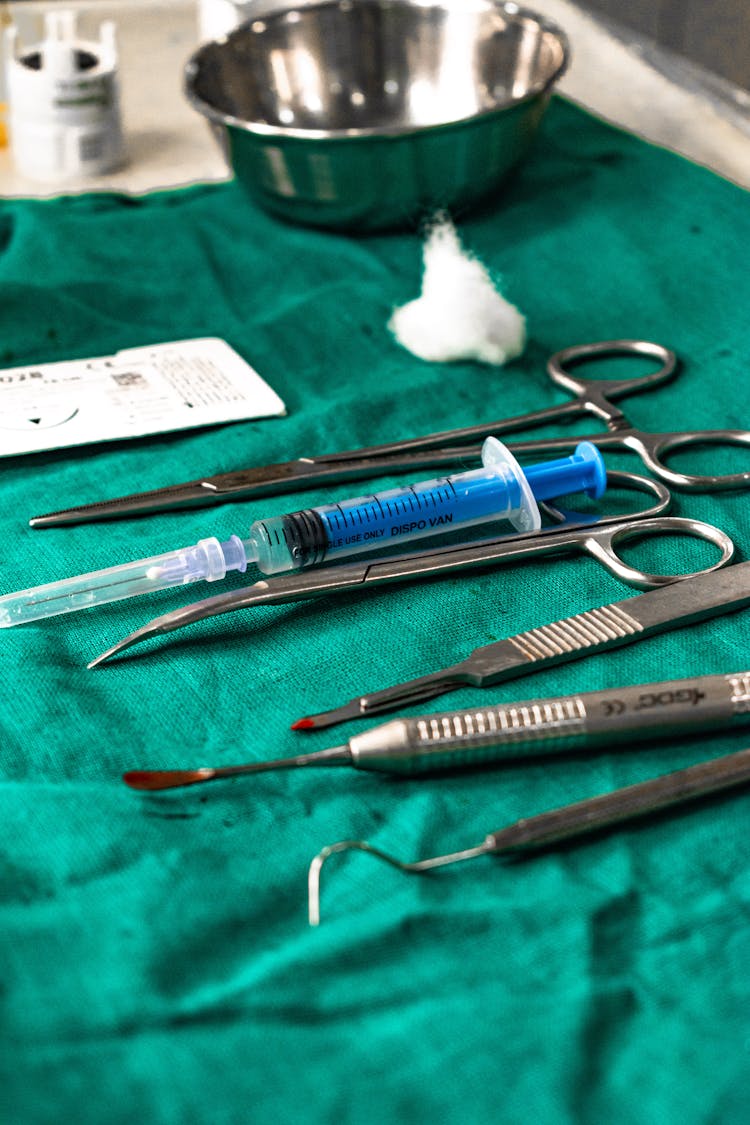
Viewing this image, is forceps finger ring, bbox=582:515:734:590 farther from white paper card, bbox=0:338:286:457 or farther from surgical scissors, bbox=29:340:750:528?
white paper card, bbox=0:338:286:457

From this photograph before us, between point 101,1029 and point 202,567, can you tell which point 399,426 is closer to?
point 202,567

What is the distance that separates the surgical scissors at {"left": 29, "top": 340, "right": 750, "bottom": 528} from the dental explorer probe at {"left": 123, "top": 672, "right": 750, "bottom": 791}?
19 centimetres

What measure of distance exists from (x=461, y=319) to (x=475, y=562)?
0.23 meters

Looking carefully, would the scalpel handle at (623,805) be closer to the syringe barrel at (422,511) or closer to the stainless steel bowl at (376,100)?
the syringe barrel at (422,511)

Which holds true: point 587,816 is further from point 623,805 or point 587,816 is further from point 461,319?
point 461,319

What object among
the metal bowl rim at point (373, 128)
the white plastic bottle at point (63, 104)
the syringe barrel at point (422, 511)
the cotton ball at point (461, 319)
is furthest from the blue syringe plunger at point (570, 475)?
the white plastic bottle at point (63, 104)

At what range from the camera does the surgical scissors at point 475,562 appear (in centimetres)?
54

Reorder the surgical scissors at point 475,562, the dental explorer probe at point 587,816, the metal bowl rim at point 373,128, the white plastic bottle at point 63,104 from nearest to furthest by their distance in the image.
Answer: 1. the dental explorer probe at point 587,816
2. the surgical scissors at point 475,562
3. the metal bowl rim at point 373,128
4. the white plastic bottle at point 63,104

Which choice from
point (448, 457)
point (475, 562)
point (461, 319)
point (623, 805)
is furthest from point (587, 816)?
point (461, 319)

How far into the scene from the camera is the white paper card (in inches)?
27.3

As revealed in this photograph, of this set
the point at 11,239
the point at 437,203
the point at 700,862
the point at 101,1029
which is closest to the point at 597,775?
the point at 700,862

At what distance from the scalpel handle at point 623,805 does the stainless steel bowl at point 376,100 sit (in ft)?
1.67

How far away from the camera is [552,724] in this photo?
1.50ft

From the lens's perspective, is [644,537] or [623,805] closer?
[623,805]
